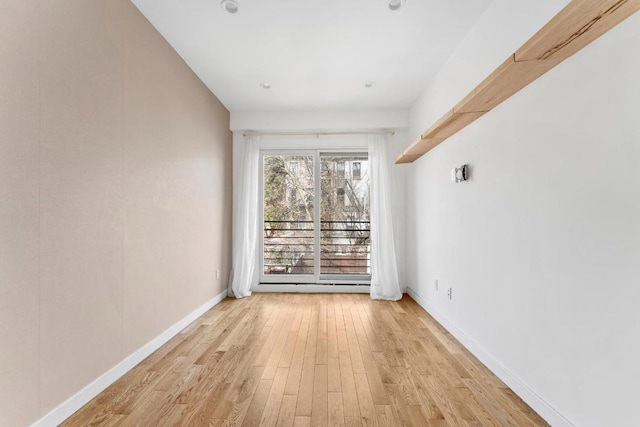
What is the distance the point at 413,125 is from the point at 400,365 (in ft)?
10.2

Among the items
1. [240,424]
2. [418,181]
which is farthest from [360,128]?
[240,424]

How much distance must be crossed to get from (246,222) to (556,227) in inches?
146

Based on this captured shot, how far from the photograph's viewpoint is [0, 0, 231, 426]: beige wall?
4.85 ft

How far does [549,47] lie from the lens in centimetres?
148

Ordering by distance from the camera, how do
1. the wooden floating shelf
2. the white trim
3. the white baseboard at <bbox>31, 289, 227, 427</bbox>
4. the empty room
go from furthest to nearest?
1. the white trim
2. the white baseboard at <bbox>31, 289, 227, 427</bbox>
3. the empty room
4. the wooden floating shelf

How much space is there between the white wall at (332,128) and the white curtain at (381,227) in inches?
6.7

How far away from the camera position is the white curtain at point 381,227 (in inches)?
177

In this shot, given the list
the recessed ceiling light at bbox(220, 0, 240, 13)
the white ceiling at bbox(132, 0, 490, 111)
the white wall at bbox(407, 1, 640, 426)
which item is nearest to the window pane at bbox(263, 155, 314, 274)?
the white ceiling at bbox(132, 0, 490, 111)

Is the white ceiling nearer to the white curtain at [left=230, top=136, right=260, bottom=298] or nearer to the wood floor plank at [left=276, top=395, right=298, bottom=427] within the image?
the white curtain at [left=230, top=136, right=260, bottom=298]

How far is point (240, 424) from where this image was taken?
1682 millimetres

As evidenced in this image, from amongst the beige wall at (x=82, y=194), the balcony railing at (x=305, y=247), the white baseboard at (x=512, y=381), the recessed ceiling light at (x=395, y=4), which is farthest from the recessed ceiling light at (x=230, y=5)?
the white baseboard at (x=512, y=381)

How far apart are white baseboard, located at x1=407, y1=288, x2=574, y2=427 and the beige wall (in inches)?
99.8

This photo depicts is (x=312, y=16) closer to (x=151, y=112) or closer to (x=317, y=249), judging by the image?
(x=151, y=112)

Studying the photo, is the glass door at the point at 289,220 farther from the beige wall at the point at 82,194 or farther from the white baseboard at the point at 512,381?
the white baseboard at the point at 512,381
